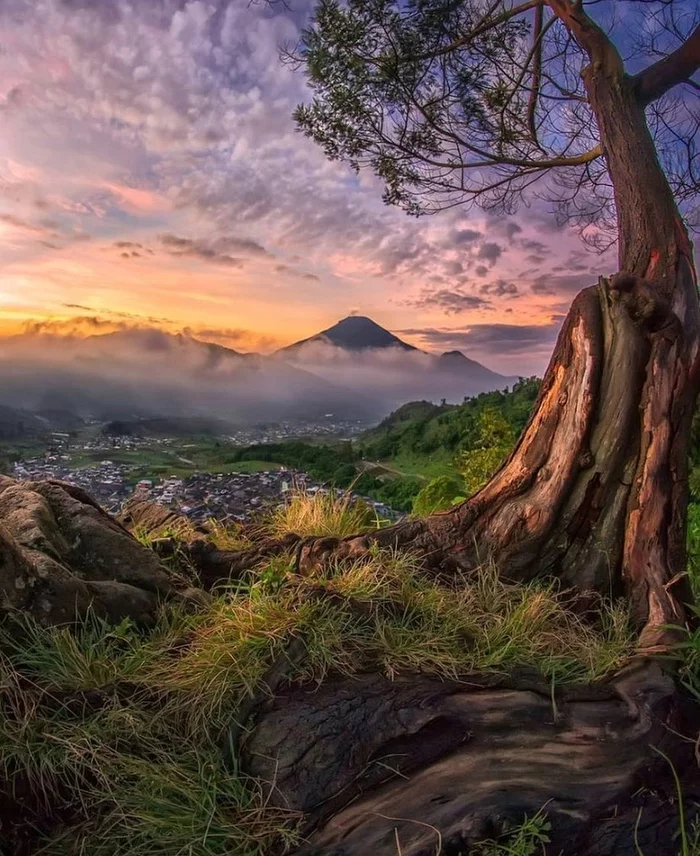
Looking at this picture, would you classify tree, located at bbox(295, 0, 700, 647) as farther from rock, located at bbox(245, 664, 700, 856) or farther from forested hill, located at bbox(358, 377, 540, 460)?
forested hill, located at bbox(358, 377, 540, 460)

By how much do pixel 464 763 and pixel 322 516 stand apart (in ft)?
8.70

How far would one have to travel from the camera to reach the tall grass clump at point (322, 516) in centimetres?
497

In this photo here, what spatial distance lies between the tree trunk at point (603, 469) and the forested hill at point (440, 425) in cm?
406

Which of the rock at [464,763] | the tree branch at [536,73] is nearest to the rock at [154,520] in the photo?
the rock at [464,763]

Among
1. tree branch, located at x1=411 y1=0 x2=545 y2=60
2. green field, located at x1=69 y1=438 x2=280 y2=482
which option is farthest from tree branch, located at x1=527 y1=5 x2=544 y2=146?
green field, located at x1=69 y1=438 x2=280 y2=482

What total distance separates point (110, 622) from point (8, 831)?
1048 millimetres

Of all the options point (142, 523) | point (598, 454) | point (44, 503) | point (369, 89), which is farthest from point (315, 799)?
point (369, 89)

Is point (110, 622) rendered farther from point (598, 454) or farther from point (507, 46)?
point (507, 46)

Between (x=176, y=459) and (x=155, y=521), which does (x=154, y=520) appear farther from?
(x=176, y=459)

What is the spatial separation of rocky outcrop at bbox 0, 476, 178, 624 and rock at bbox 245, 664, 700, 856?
1.13 meters

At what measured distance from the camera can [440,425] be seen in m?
9.98

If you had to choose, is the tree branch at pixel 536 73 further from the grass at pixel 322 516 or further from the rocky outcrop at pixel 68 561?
the rocky outcrop at pixel 68 561

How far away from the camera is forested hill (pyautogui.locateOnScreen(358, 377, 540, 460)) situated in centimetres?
902

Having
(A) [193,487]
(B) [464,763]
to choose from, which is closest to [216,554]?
(A) [193,487]
